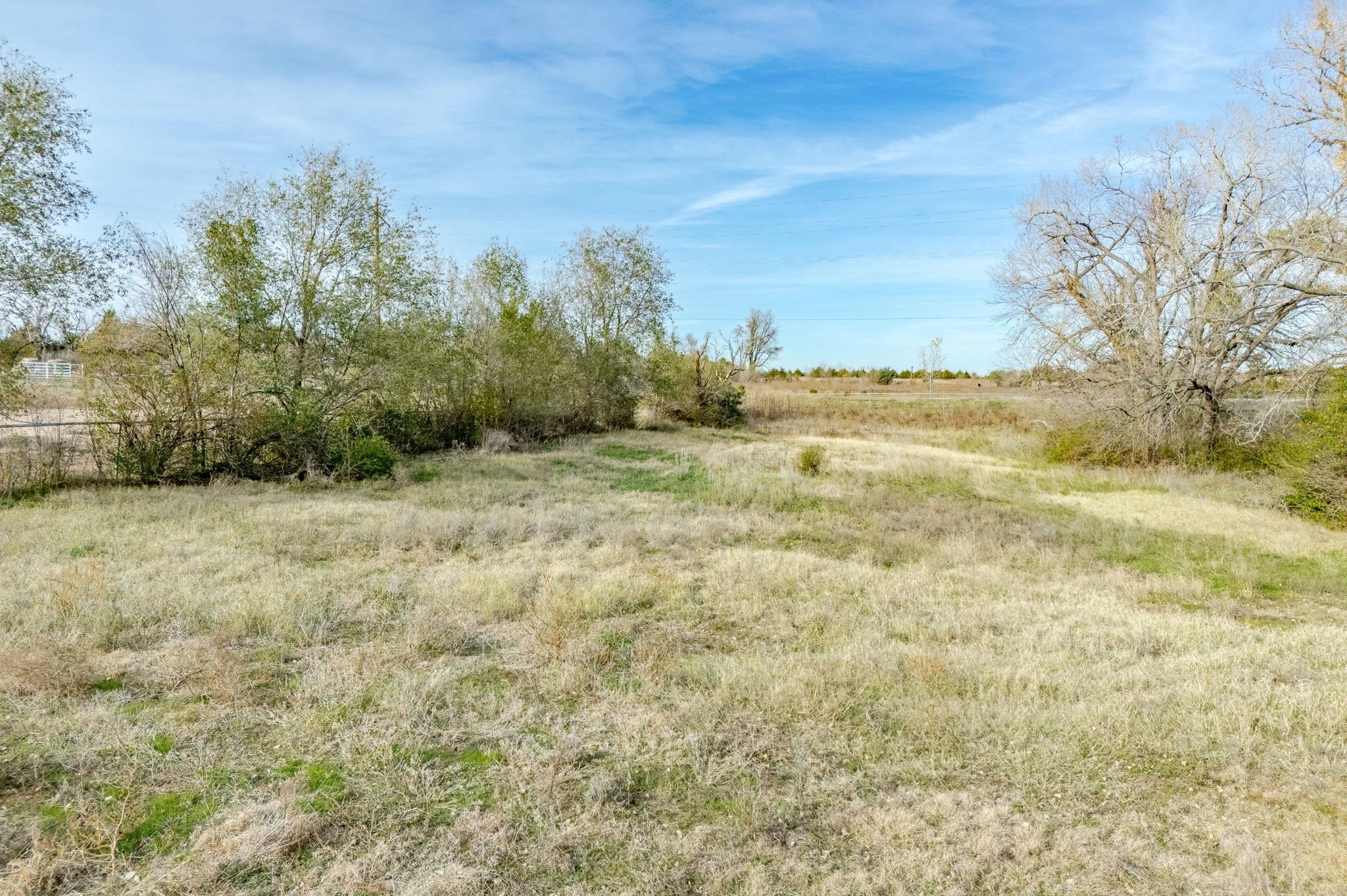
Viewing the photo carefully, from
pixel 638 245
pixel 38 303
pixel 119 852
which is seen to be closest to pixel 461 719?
pixel 119 852

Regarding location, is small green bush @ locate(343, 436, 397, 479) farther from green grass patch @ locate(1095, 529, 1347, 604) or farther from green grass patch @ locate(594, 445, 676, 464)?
green grass patch @ locate(1095, 529, 1347, 604)

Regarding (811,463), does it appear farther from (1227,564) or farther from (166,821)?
(166,821)

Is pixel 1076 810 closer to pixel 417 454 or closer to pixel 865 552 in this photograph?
pixel 865 552

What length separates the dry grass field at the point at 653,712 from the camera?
3068 millimetres

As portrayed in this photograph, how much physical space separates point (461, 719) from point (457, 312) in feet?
60.8

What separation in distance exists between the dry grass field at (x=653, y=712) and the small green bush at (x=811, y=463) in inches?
251

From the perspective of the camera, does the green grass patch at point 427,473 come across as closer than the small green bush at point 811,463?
Yes

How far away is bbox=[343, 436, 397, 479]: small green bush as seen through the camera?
13766mm

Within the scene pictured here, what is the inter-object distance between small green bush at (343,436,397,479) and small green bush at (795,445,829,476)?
363 inches

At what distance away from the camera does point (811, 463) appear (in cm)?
1587

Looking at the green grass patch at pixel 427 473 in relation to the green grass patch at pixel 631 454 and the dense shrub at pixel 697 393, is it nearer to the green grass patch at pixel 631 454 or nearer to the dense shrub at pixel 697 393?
the green grass patch at pixel 631 454

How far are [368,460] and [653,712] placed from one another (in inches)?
452

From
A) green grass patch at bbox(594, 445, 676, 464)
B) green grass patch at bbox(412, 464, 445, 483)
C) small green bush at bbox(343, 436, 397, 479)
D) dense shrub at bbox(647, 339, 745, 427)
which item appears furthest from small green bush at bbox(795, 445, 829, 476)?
dense shrub at bbox(647, 339, 745, 427)

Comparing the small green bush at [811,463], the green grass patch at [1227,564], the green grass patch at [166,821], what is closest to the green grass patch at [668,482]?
the small green bush at [811,463]
